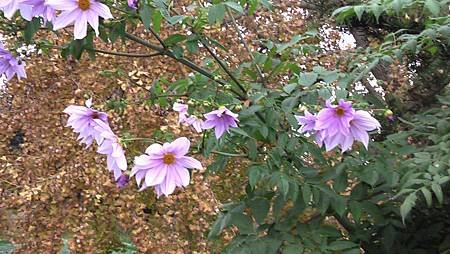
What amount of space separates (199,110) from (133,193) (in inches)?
83.2

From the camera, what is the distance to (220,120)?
1.30 meters

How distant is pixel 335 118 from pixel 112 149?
0.45 m

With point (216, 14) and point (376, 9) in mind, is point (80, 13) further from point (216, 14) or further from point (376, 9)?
point (376, 9)

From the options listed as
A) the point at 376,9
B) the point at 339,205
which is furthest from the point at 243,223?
the point at 376,9

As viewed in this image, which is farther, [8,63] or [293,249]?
[8,63]

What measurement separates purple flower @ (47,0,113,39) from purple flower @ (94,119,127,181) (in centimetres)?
20

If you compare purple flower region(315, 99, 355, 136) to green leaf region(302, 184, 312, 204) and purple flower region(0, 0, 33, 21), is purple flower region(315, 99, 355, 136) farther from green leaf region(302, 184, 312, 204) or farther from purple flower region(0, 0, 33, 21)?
purple flower region(0, 0, 33, 21)

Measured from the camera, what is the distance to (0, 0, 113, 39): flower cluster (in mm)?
1151

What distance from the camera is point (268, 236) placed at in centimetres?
142

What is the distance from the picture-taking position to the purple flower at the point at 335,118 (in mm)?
1276

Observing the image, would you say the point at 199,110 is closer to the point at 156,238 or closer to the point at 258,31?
the point at 156,238

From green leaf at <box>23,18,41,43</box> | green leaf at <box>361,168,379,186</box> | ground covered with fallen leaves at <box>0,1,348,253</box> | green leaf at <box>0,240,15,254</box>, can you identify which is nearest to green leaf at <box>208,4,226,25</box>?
green leaf at <box>23,18,41,43</box>

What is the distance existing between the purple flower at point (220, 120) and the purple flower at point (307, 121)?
149 millimetres

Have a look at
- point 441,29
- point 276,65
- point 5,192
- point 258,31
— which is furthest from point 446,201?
point 5,192
